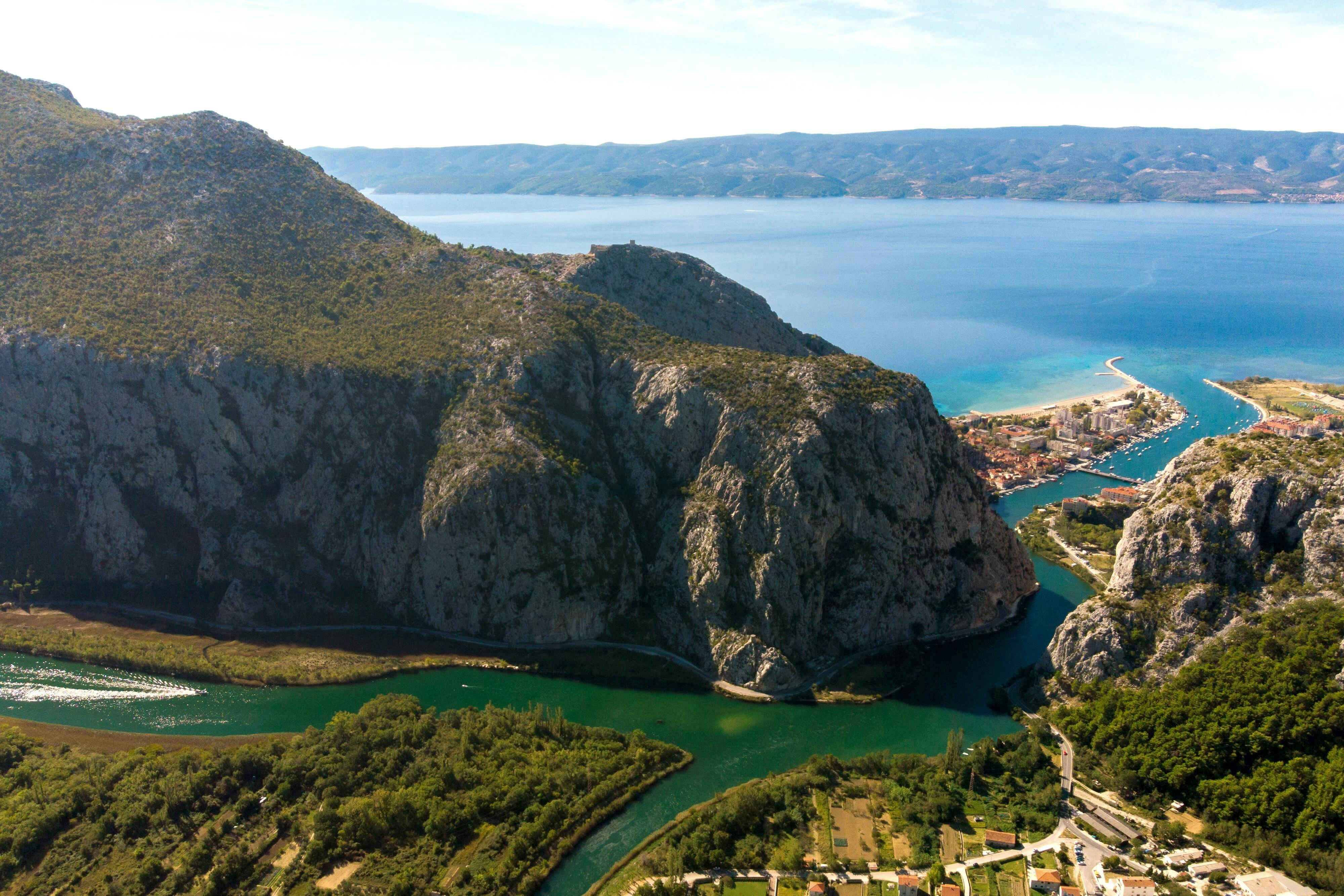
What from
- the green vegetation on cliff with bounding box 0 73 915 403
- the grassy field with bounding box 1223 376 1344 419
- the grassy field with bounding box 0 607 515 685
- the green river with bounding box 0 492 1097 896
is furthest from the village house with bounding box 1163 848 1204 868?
the grassy field with bounding box 1223 376 1344 419

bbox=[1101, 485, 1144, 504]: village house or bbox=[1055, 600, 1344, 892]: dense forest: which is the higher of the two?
bbox=[1101, 485, 1144, 504]: village house

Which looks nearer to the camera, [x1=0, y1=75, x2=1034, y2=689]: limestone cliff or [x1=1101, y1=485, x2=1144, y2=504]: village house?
[x1=0, y1=75, x2=1034, y2=689]: limestone cliff

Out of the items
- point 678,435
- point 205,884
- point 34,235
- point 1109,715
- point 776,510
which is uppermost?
point 34,235

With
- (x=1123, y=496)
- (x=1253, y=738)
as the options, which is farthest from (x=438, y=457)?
(x=1123, y=496)

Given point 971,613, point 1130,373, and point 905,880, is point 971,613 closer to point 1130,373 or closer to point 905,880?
point 905,880

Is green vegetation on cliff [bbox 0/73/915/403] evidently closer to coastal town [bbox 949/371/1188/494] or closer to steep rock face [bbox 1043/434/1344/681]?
steep rock face [bbox 1043/434/1344/681]

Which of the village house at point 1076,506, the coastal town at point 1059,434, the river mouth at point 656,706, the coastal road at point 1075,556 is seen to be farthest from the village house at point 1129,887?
the coastal town at point 1059,434

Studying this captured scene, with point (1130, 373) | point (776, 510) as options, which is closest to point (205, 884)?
point (776, 510)

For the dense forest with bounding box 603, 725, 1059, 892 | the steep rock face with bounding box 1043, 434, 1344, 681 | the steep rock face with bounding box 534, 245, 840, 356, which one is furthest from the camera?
the steep rock face with bounding box 534, 245, 840, 356
